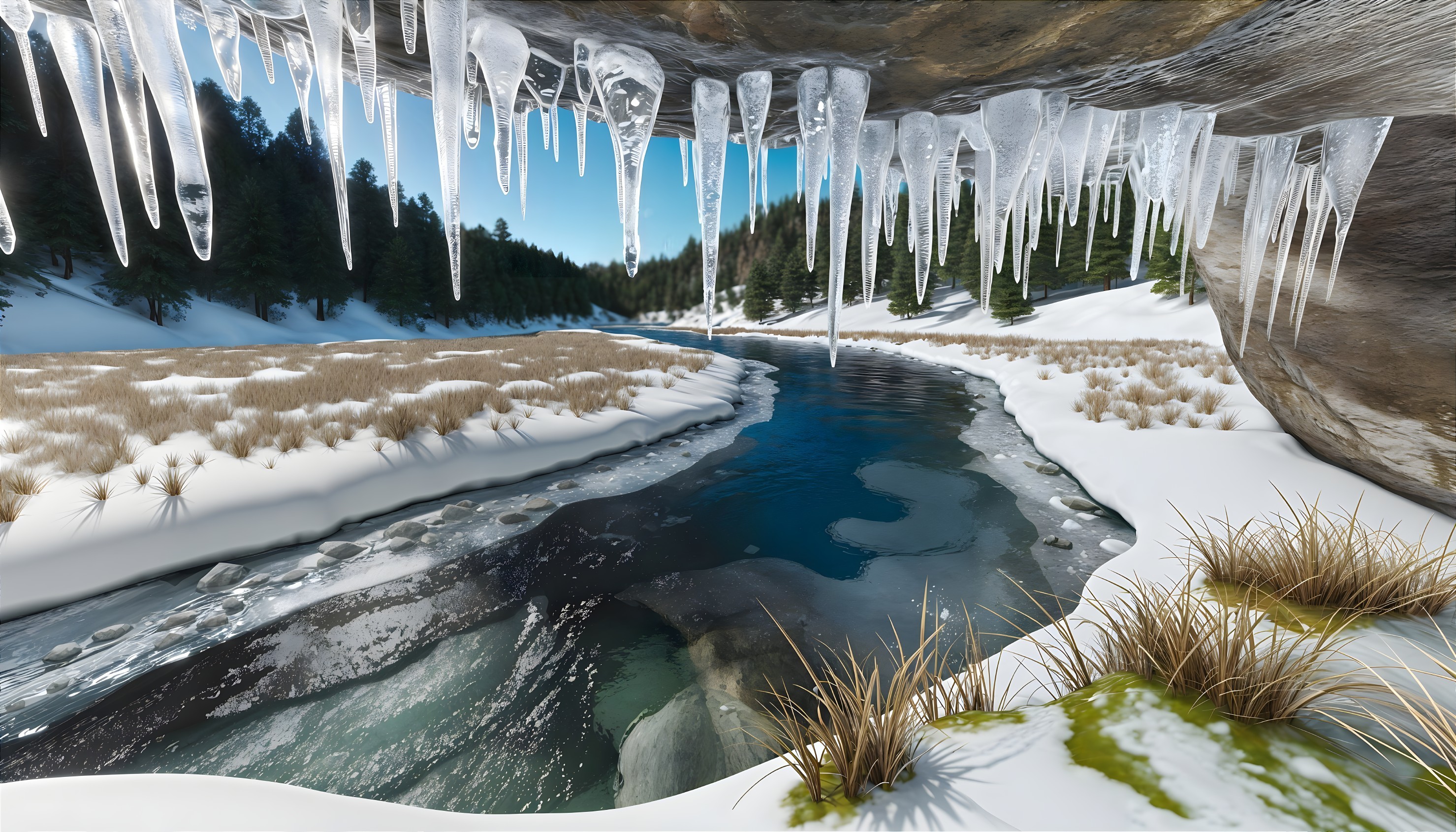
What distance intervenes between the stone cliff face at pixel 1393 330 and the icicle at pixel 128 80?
20.8 ft

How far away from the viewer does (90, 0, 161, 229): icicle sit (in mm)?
1797

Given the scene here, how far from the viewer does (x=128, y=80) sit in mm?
1995

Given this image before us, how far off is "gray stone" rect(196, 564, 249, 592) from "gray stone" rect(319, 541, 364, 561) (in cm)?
43

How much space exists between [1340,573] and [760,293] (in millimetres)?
46137

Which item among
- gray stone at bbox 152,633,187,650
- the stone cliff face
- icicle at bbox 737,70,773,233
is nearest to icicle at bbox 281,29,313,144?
icicle at bbox 737,70,773,233

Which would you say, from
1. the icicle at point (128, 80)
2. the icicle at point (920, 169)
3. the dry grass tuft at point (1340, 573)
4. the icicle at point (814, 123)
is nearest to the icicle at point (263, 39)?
the icicle at point (128, 80)

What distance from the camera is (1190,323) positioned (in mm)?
18891

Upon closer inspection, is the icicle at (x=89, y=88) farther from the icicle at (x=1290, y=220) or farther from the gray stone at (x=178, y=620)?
the icicle at (x=1290, y=220)

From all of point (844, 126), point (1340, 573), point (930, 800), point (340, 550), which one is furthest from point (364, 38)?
point (1340, 573)

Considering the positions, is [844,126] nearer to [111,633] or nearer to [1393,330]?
[1393,330]

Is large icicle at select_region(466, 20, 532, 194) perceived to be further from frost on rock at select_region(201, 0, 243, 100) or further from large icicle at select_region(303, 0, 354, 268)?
frost on rock at select_region(201, 0, 243, 100)

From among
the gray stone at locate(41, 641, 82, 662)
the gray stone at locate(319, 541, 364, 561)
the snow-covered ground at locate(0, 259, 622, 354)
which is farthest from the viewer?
the snow-covered ground at locate(0, 259, 622, 354)

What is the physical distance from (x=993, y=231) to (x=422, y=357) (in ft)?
43.6

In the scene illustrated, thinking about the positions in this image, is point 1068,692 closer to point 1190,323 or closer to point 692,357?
point 692,357
